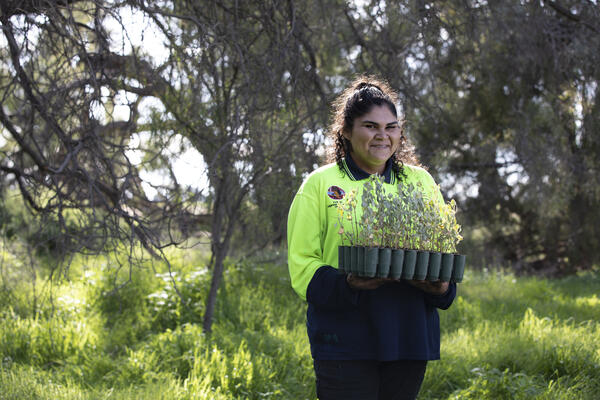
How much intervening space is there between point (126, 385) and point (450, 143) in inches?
279

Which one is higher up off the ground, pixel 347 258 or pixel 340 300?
pixel 347 258

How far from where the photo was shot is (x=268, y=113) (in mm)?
4797

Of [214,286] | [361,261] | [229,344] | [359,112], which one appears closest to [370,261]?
[361,261]

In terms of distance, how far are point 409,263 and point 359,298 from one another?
0.75 feet

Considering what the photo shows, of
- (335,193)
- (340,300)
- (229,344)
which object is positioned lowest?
(229,344)

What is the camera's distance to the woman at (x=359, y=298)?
212cm

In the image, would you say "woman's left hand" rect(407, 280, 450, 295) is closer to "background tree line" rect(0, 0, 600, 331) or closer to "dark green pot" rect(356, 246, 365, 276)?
"dark green pot" rect(356, 246, 365, 276)

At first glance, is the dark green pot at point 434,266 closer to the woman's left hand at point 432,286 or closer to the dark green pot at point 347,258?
the woman's left hand at point 432,286

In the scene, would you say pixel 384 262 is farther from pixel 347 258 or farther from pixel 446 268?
pixel 446 268

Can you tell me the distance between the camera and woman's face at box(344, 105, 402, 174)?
231cm

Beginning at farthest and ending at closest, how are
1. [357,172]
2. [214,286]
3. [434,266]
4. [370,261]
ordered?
[214,286], [357,172], [434,266], [370,261]

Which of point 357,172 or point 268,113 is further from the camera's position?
point 268,113

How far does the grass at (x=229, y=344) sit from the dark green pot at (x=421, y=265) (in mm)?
1974

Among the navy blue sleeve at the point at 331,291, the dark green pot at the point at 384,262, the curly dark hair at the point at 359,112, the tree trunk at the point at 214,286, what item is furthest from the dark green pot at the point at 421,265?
the tree trunk at the point at 214,286
